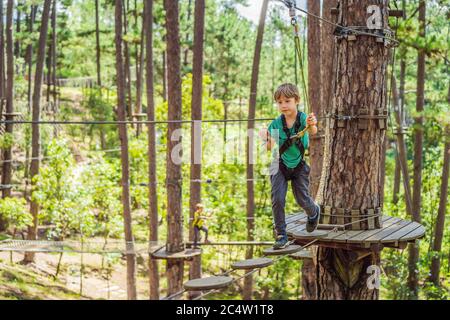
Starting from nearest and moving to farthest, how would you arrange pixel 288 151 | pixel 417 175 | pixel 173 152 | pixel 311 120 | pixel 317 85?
pixel 311 120, pixel 288 151, pixel 317 85, pixel 173 152, pixel 417 175

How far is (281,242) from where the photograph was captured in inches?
175

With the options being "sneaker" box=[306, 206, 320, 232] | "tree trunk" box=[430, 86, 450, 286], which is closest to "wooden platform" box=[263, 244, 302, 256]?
"sneaker" box=[306, 206, 320, 232]

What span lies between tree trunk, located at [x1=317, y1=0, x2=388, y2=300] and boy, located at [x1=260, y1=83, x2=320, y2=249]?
0.43 m

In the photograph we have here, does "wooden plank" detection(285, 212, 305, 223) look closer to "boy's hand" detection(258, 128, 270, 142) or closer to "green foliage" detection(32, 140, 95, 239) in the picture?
"boy's hand" detection(258, 128, 270, 142)

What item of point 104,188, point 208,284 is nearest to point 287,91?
point 208,284

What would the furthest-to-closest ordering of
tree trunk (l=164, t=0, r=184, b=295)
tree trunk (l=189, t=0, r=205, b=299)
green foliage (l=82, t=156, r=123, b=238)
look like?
green foliage (l=82, t=156, r=123, b=238)
tree trunk (l=189, t=0, r=205, b=299)
tree trunk (l=164, t=0, r=184, b=295)

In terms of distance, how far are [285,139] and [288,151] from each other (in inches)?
4.2

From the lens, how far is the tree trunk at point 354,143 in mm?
4824

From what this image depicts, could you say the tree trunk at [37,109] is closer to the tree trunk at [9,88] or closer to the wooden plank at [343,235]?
the tree trunk at [9,88]

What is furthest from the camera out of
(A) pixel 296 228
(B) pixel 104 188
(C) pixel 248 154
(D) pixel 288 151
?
(B) pixel 104 188

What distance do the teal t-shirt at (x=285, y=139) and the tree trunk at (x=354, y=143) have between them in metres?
0.62

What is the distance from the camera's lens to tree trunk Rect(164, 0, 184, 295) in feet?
33.2

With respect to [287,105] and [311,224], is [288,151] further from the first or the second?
[311,224]

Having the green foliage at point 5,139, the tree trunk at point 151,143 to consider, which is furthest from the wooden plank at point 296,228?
the green foliage at point 5,139
